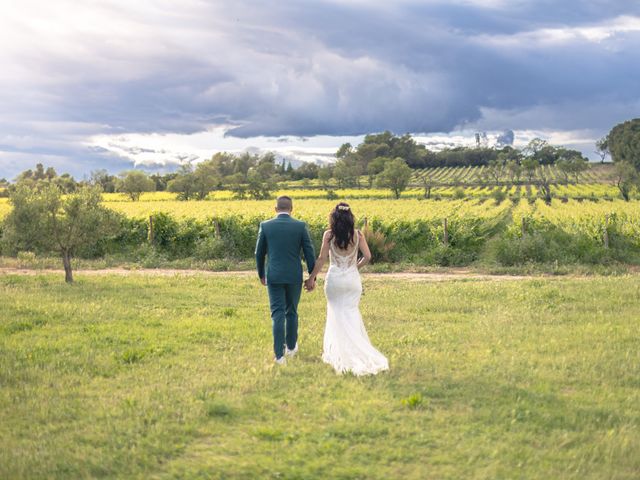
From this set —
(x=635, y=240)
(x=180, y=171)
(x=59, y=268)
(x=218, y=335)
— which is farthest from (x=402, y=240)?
(x=180, y=171)

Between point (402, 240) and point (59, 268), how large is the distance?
44.1ft

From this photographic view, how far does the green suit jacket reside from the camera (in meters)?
9.09

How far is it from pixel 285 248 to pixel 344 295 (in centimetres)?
103

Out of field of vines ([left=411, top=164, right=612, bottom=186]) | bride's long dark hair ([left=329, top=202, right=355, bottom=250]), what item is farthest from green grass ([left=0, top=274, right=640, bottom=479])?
field of vines ([left=411, top=164, right=612, bottom=186])

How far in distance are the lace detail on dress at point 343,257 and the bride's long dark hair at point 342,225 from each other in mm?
112

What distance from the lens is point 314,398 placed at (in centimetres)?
753

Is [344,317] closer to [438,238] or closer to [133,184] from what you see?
[438,238]

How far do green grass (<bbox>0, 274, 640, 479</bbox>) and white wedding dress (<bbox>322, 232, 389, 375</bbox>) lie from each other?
0.28m

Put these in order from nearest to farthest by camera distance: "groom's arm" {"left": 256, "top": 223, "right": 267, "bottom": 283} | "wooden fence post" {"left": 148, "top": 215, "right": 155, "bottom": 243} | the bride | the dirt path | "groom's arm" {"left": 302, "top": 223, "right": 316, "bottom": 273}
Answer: the bride → "groom's arm" {"left": 302, "top": 223, "right": 316, "bottom": 273} → "groom's arm" {"left": 256, "top": 223, "right": 267, "bottom": 283} → the dirt path → "wooden fence post" {"left": 148, "top": 215, "right": 155, "bottom": 243}

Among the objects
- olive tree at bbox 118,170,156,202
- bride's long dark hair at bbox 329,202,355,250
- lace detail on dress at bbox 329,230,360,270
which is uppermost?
olive tree at bbox 118,170,156,202

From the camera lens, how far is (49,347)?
1032cm

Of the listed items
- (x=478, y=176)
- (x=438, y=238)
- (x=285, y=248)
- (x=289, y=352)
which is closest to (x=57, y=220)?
(x=289, y=352)

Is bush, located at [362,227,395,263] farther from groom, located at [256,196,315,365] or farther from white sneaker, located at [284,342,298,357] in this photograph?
groom, located at [256,196,315,365]

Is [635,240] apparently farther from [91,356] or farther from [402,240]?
[91,356]
